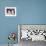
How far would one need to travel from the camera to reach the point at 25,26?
10.1ft

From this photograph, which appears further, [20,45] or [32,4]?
[32,4]

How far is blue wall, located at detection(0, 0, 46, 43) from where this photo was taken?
3156mm

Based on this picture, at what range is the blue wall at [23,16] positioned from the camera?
316 centimetres

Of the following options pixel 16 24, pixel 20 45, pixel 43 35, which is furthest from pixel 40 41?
pixel 16 24

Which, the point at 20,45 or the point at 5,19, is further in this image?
the point at 5,19

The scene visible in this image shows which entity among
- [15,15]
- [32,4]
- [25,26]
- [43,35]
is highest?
[32,4]

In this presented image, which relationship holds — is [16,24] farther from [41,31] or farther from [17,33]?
[41,31]

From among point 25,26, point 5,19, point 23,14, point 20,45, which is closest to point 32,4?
point 23,14

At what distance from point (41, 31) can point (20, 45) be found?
23.6 inches

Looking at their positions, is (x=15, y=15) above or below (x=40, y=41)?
above

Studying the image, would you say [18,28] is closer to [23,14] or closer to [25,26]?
[25,26]

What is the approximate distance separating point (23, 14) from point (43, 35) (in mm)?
714

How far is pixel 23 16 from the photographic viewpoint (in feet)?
10.4

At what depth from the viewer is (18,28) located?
3.08 meters
